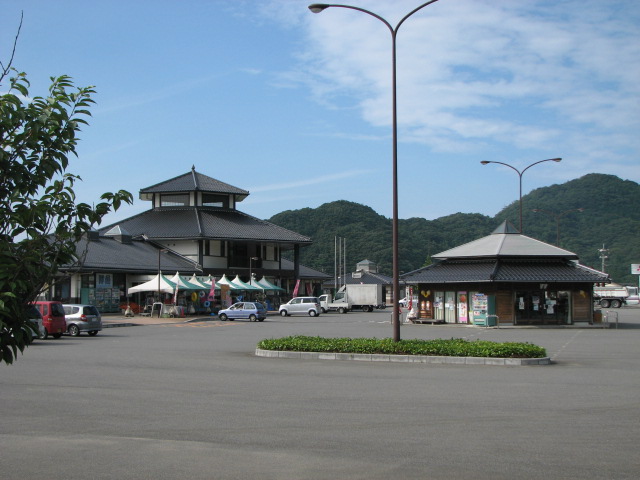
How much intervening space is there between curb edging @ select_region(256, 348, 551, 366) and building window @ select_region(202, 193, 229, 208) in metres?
52.0

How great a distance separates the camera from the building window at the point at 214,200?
234 ft

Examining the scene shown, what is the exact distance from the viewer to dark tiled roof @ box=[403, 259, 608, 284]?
3900 centimetres

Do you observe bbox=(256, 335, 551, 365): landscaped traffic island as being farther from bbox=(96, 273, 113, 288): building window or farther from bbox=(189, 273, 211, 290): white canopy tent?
bbox=(96, 273, 113, 288): building window

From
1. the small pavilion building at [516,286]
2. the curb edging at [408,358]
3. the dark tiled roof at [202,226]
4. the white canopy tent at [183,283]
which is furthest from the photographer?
the dark tiled roof at [202,226]

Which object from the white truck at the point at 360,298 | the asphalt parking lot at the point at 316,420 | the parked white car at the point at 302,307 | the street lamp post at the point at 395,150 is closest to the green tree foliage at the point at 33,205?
the asphalt parking lot at the point at 316,420

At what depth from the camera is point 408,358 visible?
1916 cm

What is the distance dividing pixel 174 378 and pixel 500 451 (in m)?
8.83

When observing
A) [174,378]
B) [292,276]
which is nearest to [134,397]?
[174,378]

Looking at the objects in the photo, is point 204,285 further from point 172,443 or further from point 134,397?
A: point 172,443

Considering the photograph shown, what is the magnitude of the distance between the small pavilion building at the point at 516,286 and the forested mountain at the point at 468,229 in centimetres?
6579

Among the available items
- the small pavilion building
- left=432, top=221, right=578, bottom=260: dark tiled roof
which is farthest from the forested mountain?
the small pavilion building

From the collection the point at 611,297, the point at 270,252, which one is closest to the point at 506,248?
the point at 270,252

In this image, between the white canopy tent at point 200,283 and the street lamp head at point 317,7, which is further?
the white canopy tent at point 200,283

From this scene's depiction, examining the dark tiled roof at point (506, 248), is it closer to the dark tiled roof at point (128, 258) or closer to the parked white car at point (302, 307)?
the parked white car at point (302, 307)
